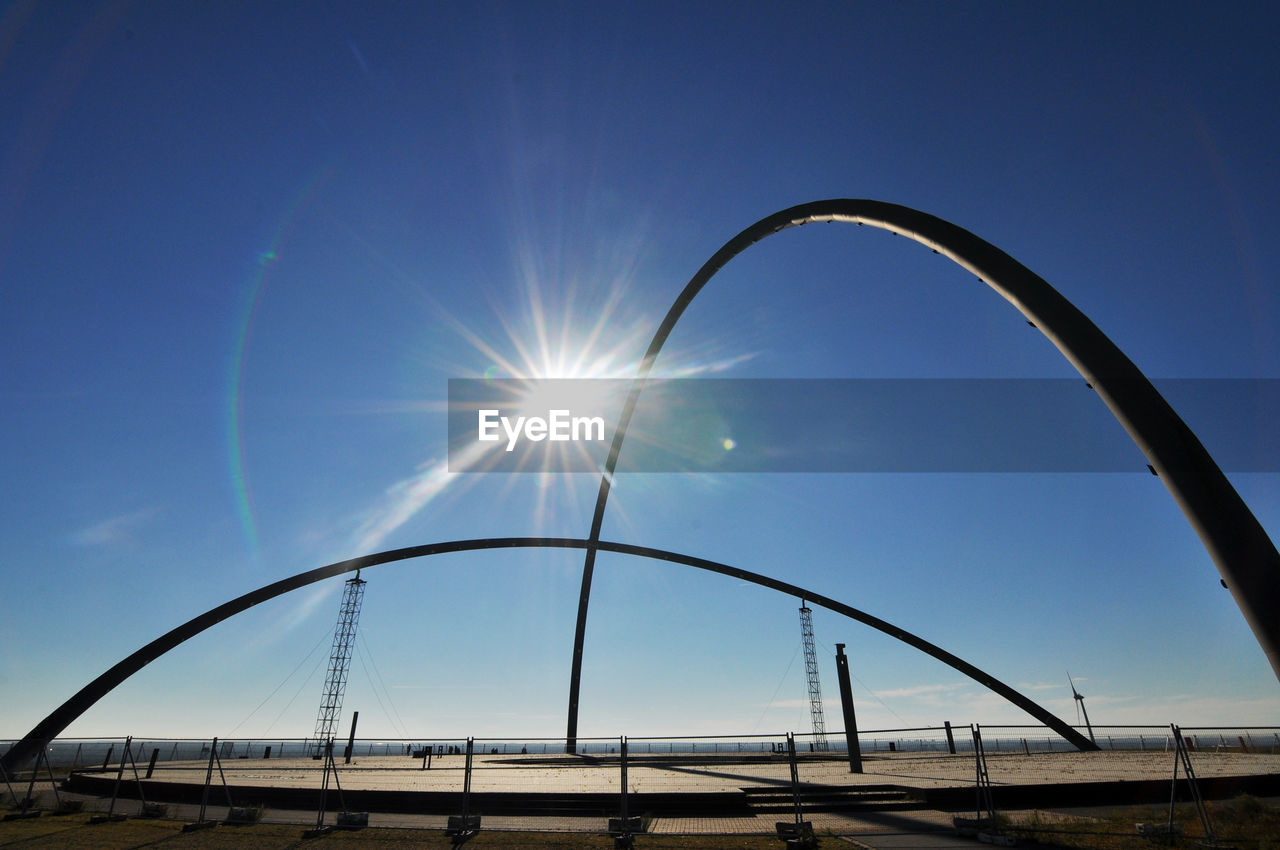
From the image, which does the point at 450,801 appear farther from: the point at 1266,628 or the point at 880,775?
the point at 1266,628

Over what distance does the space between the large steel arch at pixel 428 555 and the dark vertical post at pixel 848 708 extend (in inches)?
772

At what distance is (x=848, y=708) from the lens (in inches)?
931

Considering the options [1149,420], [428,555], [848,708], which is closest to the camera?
[1149,420]

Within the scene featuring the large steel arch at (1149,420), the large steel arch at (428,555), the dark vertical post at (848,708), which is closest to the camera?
the large steel arch at (1149,420)

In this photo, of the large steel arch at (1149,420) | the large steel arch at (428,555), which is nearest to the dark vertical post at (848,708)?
the large steel arch at (1149,420)

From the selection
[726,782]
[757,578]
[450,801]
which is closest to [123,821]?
[450,801]

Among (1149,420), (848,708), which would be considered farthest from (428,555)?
(1149,420)

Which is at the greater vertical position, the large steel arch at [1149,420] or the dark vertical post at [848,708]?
the large steel arch at [1149,420]

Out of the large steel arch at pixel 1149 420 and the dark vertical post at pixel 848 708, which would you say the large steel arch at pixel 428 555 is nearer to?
the dark vertical post at pixel 848 708

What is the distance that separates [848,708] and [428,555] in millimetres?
35918

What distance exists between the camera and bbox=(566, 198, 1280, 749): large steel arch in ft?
38.0

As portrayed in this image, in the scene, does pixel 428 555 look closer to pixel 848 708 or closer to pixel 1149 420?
pixel 848 708

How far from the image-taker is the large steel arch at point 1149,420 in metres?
11.6

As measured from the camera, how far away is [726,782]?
19.6m
